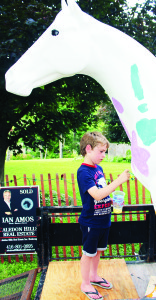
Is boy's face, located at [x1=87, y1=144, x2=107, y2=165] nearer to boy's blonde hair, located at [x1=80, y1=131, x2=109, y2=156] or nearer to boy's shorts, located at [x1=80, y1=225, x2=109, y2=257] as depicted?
boy's blonde hair, located at [x1=80, y1=131, x2=109, y2=156]

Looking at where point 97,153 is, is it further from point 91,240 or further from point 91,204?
point 91,240

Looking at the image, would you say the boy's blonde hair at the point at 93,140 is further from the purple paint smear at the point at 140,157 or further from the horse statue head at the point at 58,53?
the horse statue head at the point at 58,53

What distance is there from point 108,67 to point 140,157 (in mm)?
649

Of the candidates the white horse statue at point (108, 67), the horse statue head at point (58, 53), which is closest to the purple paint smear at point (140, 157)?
the white horse statue at point (108, 67)

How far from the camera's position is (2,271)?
3.54 meters

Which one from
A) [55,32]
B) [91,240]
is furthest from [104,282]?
[55,32]

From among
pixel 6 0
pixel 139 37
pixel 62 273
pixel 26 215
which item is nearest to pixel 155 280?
pixel 62 273

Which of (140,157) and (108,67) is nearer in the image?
(140,157)

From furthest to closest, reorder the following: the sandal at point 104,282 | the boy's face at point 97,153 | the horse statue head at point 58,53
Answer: the sandal at point 104,282 → the boy's face at point 97,153 → the horse statue head at point 58,53

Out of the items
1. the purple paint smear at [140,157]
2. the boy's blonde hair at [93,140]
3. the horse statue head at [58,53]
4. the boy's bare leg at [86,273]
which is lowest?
the boy's bare leg at [86,273]

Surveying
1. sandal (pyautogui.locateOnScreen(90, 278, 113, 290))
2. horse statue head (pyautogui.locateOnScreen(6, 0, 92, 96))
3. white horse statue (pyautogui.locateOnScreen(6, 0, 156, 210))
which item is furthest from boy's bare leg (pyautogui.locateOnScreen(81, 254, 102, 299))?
horse statue head (pyautogui.locateOnScreen(6, 0, 92, 96))

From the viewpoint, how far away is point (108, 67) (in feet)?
5.07

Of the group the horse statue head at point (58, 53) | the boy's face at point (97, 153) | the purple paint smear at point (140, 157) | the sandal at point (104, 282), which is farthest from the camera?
the sandal at point (104, 282)

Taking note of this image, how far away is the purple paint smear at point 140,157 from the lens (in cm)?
141
